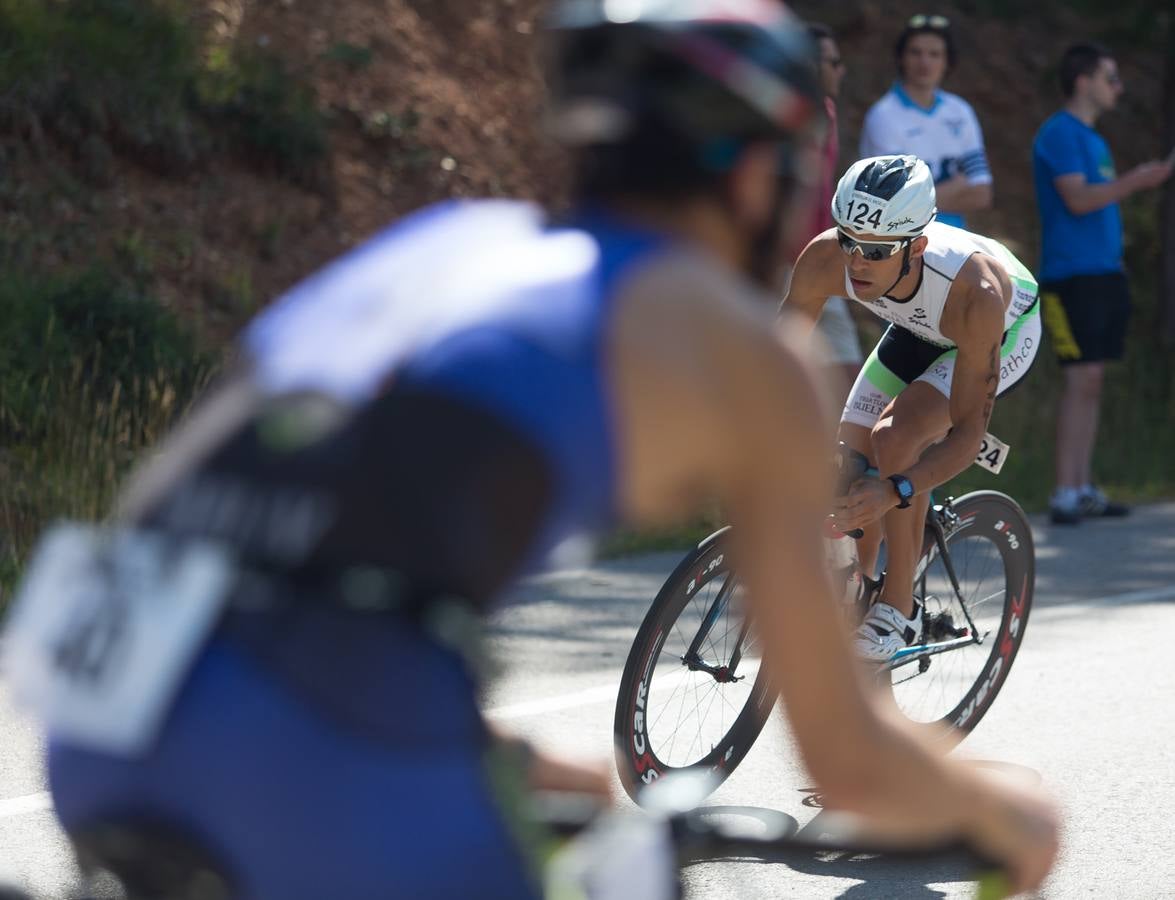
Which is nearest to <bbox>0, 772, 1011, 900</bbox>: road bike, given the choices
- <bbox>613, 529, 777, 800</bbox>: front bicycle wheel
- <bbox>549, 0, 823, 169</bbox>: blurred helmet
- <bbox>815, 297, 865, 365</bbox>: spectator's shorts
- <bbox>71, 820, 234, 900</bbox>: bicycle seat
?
<bbox>71, 820, 234, 900</bbox>: bicycle seat

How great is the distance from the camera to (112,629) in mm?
1767

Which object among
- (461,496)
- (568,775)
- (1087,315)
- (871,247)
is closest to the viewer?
(461,496)

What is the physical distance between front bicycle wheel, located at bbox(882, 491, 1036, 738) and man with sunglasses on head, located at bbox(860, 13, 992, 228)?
376 centimetres

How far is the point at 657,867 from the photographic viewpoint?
183cm

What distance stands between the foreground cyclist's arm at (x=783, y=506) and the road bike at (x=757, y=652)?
2300 millimetres

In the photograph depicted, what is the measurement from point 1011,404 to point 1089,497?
8.54 ft

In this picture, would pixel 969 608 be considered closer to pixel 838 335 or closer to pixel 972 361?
pixel 972 361

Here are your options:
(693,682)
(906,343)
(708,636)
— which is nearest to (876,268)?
(906,343)

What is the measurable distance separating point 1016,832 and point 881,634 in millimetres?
3312

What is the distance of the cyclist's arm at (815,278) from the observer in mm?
5426

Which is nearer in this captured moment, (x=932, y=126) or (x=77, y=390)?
(x=77, y=390)

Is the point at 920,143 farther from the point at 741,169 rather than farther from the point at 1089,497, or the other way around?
the point at 741,169

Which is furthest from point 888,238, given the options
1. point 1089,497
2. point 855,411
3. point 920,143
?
point 1089,497

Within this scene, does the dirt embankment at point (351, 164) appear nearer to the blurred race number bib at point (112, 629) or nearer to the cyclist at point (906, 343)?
the cyclist at point (906, 343)
